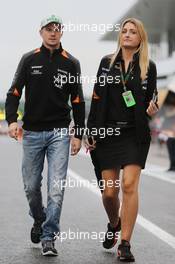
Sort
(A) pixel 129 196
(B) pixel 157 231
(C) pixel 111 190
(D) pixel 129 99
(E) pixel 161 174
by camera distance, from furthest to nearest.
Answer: (E) pixel 161 174 < (B) pixel 157 231 < (C) pixel 111 190 < (A) pixel 129 196 < (D) pixel 129 99

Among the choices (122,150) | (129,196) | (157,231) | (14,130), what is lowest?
(157,231)

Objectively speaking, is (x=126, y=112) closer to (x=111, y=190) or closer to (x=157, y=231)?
(x=111, y=190)

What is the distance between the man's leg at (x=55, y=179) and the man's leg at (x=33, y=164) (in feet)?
0.27

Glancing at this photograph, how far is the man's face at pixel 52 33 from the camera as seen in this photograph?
5.87 metres

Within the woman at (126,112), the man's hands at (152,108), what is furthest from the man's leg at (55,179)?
the man's hands at (152,108)

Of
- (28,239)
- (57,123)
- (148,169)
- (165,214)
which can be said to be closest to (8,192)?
(165,214)

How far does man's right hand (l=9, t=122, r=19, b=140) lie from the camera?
588cm

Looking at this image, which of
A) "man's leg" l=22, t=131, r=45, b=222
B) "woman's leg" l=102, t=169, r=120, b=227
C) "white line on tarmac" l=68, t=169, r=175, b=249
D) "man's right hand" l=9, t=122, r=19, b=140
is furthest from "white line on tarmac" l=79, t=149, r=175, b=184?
"man's right hand" l=9, t=122, r=19, b=140

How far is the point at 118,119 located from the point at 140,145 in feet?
0.87

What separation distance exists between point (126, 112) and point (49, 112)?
620 millimetres

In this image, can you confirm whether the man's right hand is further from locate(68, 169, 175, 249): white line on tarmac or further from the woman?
locate(68, 169, 175, 249): white line on tarmac

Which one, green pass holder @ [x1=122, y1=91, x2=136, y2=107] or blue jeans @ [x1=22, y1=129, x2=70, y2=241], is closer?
green pass holder @ [x1=122, y1=91, x2=136, y2=107]

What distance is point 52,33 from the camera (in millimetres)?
5875

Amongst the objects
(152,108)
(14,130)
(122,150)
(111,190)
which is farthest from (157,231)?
(14,130)
